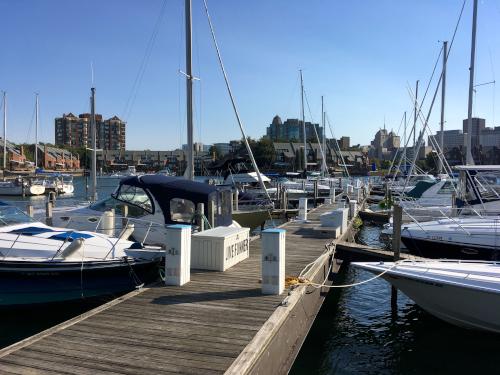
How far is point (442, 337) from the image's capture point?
991 centimetres

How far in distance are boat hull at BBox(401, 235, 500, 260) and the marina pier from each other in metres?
6.03

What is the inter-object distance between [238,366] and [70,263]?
583 centimetres

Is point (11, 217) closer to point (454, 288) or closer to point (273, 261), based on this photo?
Answer: point (273, 261)

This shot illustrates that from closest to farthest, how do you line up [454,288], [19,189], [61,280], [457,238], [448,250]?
1. [454,288]
2. [61,280]
3. [457,238]
4. [448,250]
5. [19,189]

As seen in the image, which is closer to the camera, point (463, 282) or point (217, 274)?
point (463, 282)

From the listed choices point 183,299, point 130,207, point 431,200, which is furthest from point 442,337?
point 431,200

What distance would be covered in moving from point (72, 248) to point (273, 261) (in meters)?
4.52

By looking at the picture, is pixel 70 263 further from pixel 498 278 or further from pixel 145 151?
pixel 145 151

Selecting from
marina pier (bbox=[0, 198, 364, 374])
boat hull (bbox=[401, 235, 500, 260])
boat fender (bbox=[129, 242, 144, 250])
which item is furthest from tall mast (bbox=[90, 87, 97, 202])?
marina pier (bbox=[0, 198, 364, 374])

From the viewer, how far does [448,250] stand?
45.1ft

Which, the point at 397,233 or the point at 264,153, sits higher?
the point at 264,153

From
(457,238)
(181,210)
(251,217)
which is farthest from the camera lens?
(251,217)

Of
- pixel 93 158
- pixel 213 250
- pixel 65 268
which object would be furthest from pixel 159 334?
pixel 93 158

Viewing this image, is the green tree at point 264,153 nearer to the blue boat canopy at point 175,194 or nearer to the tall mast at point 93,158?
the tall mast at point 93,158
